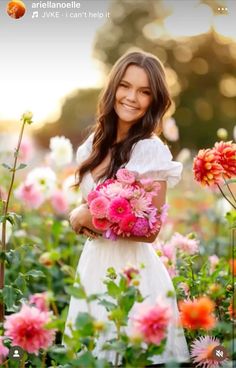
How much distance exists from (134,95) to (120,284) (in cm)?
63

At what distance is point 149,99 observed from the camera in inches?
76.0

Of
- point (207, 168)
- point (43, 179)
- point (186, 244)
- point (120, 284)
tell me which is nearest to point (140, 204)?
point (207, 168)

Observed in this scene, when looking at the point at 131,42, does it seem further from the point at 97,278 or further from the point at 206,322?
the point at 206,322

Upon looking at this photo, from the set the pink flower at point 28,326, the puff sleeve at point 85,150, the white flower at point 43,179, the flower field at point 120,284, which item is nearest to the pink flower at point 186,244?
the flower field at point 120,284

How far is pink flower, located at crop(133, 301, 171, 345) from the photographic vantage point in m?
1.30


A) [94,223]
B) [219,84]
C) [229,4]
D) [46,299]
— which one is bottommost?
[46,299]

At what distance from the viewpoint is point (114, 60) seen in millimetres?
7613

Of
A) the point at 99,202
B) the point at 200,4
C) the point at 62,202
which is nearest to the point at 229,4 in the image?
the point at 200,4

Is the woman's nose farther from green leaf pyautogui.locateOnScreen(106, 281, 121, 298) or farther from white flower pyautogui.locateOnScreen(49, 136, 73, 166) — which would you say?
white flower pyautogui.locateOnScreen(49, 136, 73, 166)

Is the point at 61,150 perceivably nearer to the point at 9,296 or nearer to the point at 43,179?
the point at 43,179

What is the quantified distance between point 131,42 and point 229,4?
5551 millimetres

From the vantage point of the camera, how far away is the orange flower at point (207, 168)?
5.75 feet

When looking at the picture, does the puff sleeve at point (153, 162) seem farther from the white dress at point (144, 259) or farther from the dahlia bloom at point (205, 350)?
the dahlia bloom at point (205, 350)

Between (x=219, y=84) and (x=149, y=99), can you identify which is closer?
(x=149, y=99)
